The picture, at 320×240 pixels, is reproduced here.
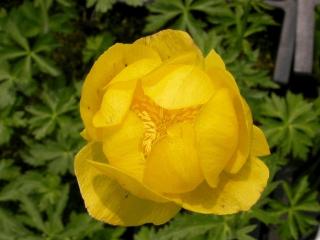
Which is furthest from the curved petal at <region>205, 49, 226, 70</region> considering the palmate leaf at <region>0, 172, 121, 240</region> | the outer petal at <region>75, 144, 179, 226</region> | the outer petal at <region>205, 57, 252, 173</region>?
the palmate leaf at <region>0, 172, 121, 240</region>

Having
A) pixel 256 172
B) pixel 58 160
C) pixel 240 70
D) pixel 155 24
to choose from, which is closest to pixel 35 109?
pixel 58 160

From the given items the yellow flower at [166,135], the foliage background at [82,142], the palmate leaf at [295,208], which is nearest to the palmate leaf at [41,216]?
the foliage background at [82,142]

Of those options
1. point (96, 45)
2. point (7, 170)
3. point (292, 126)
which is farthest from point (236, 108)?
point (96, 45)

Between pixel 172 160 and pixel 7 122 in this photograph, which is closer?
pixel 172 160

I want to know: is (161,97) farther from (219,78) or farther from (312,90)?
(312,90)

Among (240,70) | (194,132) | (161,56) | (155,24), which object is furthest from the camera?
(155,24)

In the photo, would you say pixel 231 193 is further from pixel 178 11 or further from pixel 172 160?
pixel 178 11
